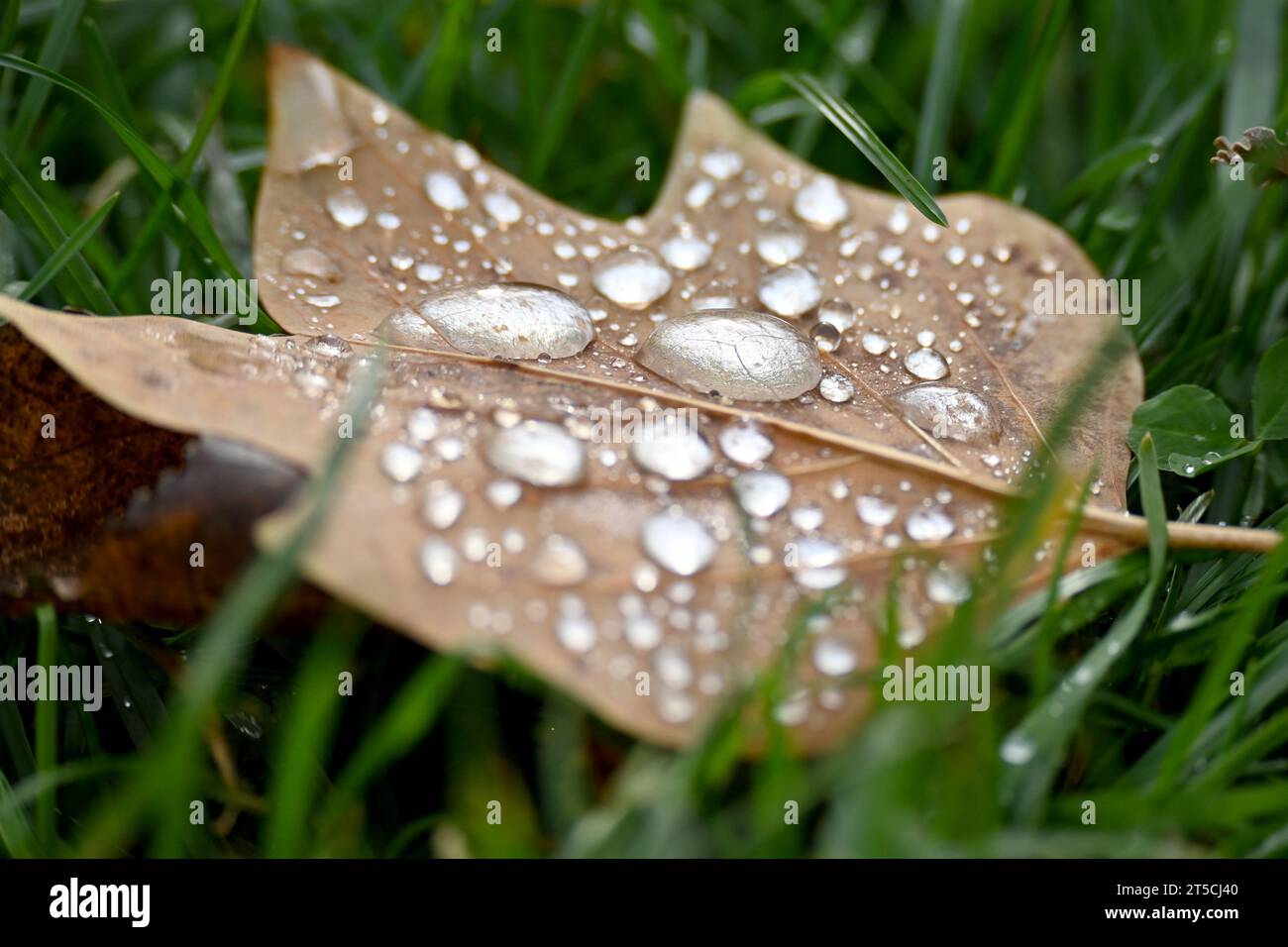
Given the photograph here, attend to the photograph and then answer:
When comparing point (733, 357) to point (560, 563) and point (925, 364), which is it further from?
point (560, 563)

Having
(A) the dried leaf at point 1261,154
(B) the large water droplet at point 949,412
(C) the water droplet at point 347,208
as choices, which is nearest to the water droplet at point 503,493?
(B) the large water droplet at point 949,412

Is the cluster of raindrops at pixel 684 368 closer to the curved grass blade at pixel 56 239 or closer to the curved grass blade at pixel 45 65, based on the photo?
the curved grass blade at pixel 56 239

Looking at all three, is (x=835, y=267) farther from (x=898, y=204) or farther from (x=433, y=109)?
(x=433, y=109)

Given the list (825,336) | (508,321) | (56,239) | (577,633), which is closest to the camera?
(577,633)

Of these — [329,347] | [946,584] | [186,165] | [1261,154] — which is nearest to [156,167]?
[186,165]

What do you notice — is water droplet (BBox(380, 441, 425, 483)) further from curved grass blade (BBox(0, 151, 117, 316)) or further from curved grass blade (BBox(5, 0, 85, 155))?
curved grass blade (BBox(5, 0, 85, 155))

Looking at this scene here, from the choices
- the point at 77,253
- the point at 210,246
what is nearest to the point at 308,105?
the point at 210,246

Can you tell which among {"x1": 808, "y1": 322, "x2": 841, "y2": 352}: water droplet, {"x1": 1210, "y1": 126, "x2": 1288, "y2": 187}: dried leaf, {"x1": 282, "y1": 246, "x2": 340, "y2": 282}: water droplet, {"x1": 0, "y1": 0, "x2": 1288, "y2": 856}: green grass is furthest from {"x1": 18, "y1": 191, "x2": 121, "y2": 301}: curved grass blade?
{"x1": 1210, "y1": 126, "x2": 1288, "y2": 187}: dried leaf
